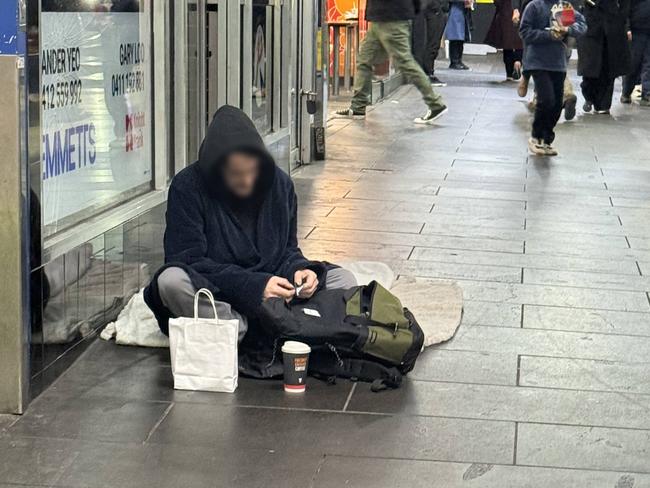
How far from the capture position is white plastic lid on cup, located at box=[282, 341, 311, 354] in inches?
183

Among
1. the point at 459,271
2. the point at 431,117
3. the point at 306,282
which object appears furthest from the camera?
the point at 431,117

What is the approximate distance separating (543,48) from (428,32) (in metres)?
7.39

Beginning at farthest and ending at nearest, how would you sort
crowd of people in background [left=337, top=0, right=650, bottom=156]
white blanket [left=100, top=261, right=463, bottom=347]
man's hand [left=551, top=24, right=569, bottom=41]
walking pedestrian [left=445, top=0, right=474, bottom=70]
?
1. walking pedestrian [left=445, top=0, right=474, bottom=70]
2. crowd of people in background [left=337, top=0, right=650, bottom=156]
3. man's hand [left=551, top=24, right=569, bottom=41]
4. white blanket [left=100, top=261, right=463, bottom=347]

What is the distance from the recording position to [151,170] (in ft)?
20.9

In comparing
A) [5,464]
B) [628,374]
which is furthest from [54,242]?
[628,374]

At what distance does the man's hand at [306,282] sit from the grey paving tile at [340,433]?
0.62 meters

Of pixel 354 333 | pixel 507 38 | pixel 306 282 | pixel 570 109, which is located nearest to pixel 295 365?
pixel 354 333

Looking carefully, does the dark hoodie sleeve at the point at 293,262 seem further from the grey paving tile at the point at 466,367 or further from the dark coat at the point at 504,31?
the dark coat at the point at 504,31

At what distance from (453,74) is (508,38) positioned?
5.71 feet

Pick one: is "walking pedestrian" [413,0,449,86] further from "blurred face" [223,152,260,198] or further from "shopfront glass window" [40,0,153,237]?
"blurred face" [223,152,260,198]

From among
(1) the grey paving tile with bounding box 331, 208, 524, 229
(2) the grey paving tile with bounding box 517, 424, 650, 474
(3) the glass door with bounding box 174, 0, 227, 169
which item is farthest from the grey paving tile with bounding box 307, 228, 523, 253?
(2) the grey paving tile with bounding box 517, 424, 650, 474

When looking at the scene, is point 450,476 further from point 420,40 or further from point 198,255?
point 420,40

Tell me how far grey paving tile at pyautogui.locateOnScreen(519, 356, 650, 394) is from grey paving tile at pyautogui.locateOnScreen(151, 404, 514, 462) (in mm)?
603

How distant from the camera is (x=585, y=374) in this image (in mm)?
4996
